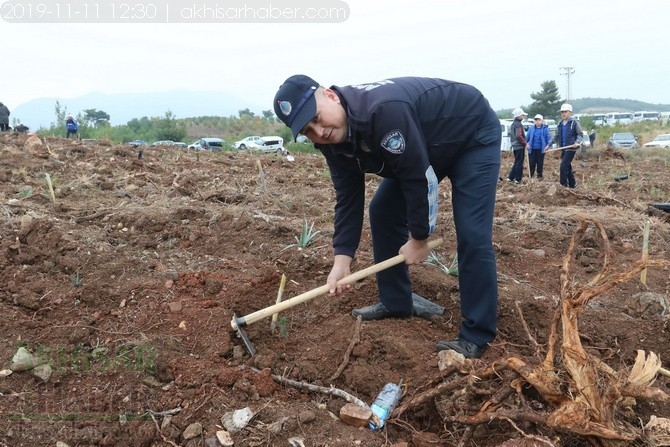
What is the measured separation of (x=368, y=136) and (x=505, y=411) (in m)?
1.09

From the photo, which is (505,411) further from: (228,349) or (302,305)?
(302,305)

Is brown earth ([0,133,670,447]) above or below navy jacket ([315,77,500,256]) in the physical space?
below

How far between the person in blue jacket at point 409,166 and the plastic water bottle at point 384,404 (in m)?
0.38

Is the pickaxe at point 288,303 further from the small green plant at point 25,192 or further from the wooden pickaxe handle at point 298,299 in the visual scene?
the small green plant at point 25,192

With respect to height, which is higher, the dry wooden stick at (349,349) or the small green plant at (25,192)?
the small green plant at (25,192)

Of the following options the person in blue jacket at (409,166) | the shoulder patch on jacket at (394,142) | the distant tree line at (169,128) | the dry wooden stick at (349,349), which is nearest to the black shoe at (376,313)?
the person in blue jacket at (409,166)

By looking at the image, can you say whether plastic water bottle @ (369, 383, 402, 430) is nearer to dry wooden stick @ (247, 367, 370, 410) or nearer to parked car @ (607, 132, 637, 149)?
dry wooden stick @ (247, 367, 370, 410)

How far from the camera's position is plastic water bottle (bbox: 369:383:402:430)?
2064 mm

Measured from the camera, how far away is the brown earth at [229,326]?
2.04m

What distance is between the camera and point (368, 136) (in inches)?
85.8

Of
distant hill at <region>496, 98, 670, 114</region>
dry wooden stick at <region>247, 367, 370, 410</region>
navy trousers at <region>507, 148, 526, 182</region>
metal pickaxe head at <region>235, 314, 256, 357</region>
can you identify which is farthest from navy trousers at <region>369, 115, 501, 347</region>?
distant hill at <region>496, 98, 670, 114</region>

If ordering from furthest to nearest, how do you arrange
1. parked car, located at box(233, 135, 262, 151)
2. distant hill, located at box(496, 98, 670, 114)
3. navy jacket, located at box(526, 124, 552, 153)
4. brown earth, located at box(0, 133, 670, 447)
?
distant hill, located at box(496, 98, 670, 114), parked car, located at box(233, 135, 262, 151), navy jacket, located at box(526, 124, 552, 153), brown earth, located at box(0, 133, 670, 447)

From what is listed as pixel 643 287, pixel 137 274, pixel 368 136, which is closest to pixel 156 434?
pixel 368 136

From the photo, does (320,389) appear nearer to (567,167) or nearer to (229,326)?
(229,326)
